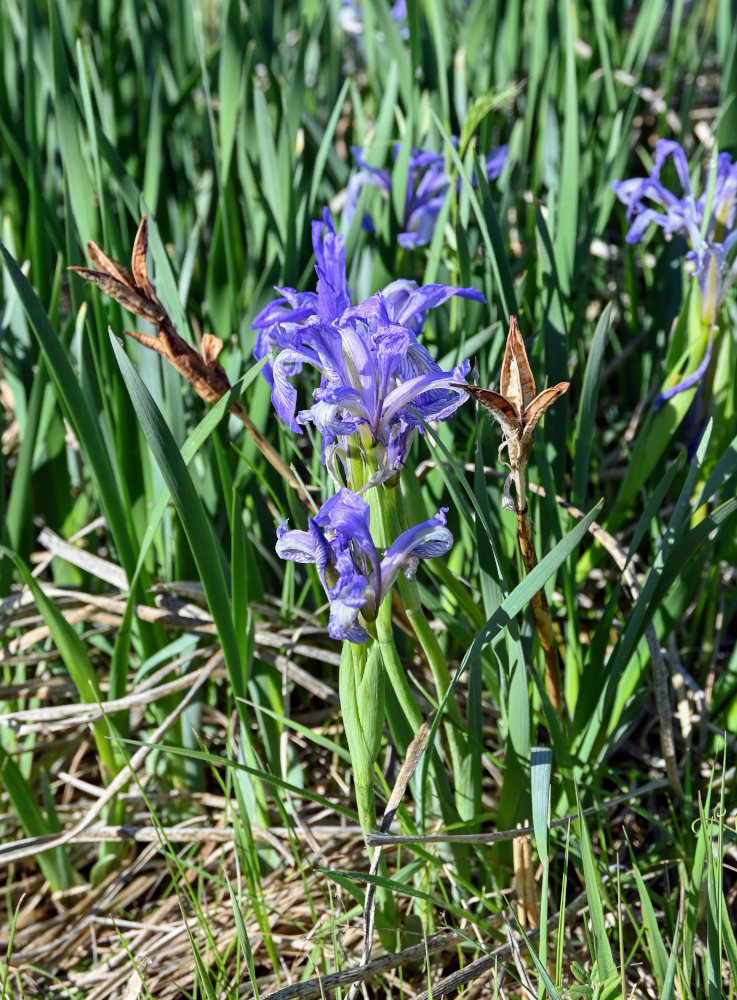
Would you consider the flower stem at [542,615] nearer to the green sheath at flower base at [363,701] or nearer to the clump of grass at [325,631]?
the clump of grass at [325,631]

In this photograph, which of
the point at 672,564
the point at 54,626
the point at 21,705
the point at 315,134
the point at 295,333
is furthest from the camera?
the point at 315,134

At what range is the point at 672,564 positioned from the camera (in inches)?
38.8

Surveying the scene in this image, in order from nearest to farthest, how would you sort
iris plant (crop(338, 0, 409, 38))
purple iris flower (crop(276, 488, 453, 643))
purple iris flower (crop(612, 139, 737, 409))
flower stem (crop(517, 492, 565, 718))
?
purple iris flower (crop(276, 488, 453, 643)) < flower stem (crop(517, 492, 565, 718)) < purple iris flower (crop(612, 139, 737, 409)) < iris plant (crop(338, 0, 409, 38))

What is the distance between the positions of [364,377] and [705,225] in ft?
2.20

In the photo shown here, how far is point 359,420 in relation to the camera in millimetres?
843

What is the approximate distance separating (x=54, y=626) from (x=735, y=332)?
45.1 inches

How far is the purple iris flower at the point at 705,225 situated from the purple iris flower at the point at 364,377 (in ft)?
1.71

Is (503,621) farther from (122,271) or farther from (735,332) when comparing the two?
(735,332)

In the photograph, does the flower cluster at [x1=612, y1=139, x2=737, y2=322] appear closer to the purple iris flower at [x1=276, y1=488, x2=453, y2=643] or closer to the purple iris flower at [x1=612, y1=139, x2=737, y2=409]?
the purple iris flower at [x1=612, y1=139, x2=737, y2=409]

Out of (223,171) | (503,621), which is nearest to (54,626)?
(503,621)

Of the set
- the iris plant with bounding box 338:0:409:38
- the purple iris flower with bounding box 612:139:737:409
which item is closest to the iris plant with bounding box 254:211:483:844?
the purple iris flower with bounding box 612:139:737:409

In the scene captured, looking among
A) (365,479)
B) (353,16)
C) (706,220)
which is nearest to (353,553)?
(365,479)

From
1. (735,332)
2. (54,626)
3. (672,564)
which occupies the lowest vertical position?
(54,626)

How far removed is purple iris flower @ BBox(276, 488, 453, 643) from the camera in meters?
0.78
